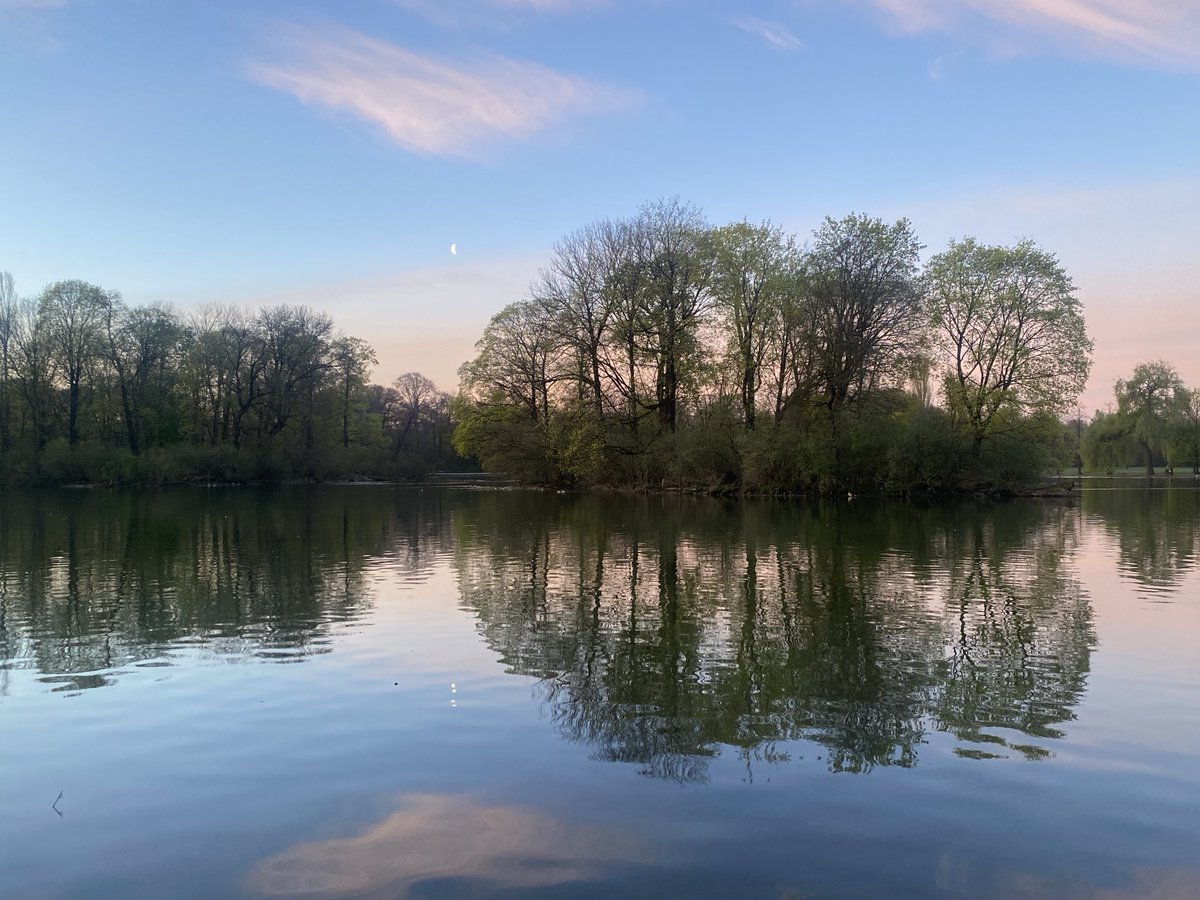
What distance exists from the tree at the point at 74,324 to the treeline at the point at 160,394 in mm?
73

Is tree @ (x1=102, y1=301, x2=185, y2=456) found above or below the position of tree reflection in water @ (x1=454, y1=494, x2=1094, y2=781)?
above

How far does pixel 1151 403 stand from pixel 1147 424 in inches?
99.3

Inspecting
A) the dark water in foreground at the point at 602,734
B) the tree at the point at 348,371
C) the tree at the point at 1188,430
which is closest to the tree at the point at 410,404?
the tree at the point at 348,371

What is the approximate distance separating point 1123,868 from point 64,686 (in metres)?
9.54

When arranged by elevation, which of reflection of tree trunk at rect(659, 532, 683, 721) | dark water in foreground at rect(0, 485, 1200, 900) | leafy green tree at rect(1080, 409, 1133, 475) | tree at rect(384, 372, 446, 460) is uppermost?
tree at rect(384, 372, 446, 460)

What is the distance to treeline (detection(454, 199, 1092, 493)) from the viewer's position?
1763 inches

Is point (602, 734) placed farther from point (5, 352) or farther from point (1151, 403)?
point (1151, 403)

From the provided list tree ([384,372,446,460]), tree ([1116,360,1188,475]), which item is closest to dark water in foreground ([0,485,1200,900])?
tree ([1116,360,1188,475])

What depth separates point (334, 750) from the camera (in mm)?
7160

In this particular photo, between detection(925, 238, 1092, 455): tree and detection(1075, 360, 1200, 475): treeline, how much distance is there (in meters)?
40.8

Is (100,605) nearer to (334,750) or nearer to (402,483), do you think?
(334,750)

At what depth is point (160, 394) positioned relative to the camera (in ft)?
219

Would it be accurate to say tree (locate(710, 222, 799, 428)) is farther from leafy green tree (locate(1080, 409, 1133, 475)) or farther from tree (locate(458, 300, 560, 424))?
leafy green tree (locate(1080, 409, 1133, 475))

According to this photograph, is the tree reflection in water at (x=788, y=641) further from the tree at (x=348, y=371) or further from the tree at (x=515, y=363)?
the tree at (x=348, y=371)
